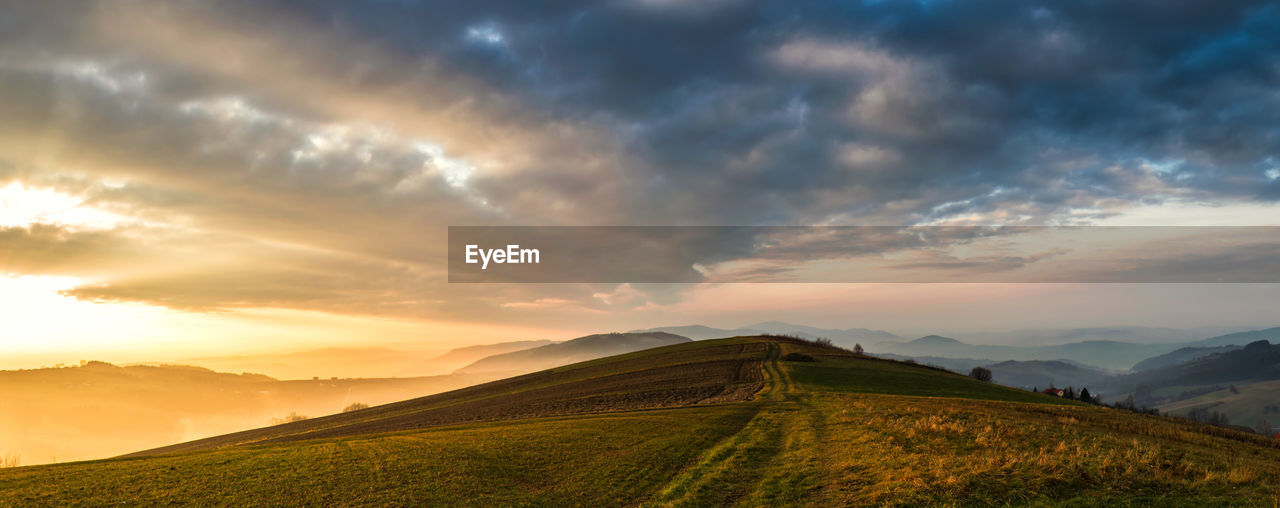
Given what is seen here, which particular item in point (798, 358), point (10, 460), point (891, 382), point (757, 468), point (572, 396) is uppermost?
point (798, 358)

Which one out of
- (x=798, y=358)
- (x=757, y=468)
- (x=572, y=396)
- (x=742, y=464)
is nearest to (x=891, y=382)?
(x=798, y=358)

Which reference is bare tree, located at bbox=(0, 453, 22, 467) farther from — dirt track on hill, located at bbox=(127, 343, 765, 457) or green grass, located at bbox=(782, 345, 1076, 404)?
green grass, located at bbox=(782, 345, 1076, 404)

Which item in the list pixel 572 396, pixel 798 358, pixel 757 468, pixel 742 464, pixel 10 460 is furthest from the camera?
pixel 798 358

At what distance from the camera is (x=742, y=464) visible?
2777 cm

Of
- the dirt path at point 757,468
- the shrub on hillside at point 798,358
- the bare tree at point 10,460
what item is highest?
the shrub on hillside at point 798,358

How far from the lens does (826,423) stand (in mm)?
37812

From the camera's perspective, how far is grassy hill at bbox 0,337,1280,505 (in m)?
19.9

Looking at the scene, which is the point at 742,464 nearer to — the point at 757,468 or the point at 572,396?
the point at 757,468

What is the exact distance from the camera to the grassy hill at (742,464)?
19922 mm

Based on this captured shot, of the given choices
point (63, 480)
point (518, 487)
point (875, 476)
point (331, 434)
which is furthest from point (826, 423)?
point (331, 434)

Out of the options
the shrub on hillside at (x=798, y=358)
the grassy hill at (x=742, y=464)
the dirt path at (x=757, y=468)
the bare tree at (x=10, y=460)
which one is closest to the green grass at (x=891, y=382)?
the shrub on hillside at (x=798, y=358)

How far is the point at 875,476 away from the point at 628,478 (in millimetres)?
11022

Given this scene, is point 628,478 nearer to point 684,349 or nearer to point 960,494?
point 960,494

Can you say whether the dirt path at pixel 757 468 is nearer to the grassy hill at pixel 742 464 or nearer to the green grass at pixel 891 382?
the grassy hill at pixel 742 464
